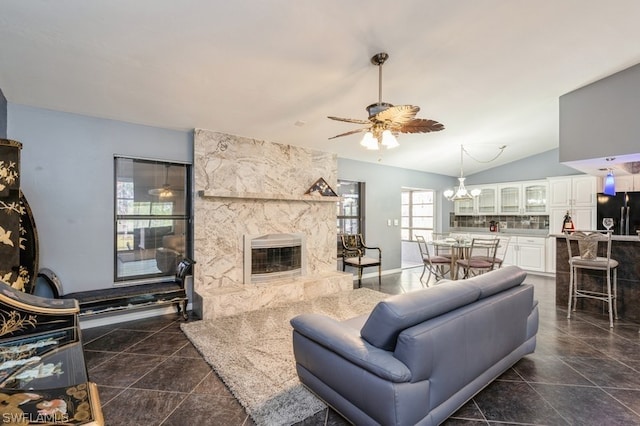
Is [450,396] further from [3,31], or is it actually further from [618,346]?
[3,31]

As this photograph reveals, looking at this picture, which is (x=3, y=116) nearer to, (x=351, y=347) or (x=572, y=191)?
(x=351, y=347)

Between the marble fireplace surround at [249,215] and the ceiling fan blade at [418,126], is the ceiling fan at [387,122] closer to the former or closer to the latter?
the ceiling fan blade at [418,126]

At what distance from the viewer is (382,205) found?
664 cm

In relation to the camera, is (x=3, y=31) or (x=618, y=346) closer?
(x=3, y=31)

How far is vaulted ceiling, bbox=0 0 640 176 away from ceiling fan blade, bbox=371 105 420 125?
0.70 meters

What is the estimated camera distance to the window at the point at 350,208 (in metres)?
6.12

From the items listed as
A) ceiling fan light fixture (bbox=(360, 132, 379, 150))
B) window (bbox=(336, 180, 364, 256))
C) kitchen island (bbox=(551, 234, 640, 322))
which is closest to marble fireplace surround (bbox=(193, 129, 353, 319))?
window (bbox=(336, 180, 364, 256))

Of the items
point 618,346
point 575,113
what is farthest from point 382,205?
point 618,346

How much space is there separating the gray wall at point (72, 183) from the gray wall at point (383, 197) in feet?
12.3

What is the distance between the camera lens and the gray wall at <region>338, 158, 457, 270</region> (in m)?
6.24

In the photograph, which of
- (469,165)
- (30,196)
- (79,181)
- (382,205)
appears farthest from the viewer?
(469,165)

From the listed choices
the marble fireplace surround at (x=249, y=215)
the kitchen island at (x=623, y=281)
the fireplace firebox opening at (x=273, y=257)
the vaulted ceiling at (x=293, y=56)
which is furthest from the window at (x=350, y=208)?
the kitchen island at (x=623, y=281)

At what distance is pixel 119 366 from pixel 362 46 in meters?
3.54

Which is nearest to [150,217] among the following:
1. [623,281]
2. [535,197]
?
[623,281]
